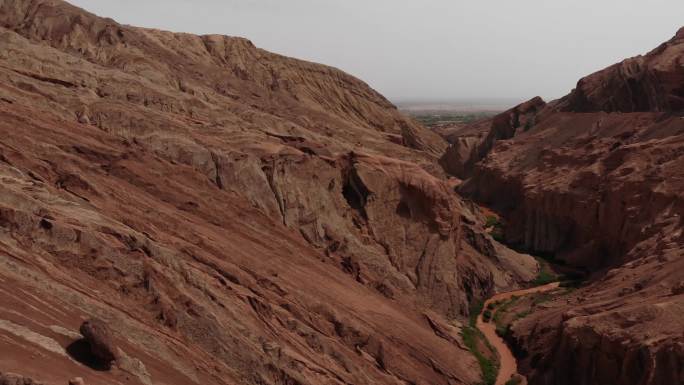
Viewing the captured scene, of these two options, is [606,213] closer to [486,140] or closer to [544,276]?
[544,276]

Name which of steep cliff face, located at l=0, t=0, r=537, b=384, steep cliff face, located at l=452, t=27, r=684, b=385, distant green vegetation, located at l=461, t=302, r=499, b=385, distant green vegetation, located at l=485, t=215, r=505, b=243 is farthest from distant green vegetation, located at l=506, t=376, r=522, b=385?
distant green vegetation, located at l=485, t=215, r=505, b=243

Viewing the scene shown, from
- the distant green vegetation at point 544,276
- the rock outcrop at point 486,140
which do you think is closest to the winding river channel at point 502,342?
the distant green vegetation at point 544,276

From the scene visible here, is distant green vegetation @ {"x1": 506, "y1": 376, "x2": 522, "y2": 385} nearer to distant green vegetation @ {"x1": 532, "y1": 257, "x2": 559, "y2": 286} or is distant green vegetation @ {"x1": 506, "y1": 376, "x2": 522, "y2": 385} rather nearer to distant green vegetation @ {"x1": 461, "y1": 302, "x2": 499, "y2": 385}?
distant green vegetation @ {"x1": 461, "y1": 302, "x2": 499, "y2": 385}

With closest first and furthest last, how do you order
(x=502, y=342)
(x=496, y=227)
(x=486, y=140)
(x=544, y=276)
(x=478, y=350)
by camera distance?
(x=478, y=350) → (x=502, y=342) → (x=544, y=276) → (x=496, y=227) → (x=486, y=140)

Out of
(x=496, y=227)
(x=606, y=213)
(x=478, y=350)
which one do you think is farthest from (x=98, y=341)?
(x=496, y=227)

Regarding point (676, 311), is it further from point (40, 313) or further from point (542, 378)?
point (40, 313)

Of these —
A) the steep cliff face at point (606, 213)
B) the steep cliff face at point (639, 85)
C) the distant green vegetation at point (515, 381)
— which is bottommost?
the distant green vegetation at point (515, 381)

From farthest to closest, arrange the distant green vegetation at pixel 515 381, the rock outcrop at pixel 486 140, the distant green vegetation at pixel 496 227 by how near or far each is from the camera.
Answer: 1. the rock outcrop at pixel 486 140
2. the distant green vegetation at pixel 496 227
3. the distant green vegetation at pixel 515 381

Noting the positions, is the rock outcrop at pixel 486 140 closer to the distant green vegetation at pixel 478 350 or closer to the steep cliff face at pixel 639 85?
the steep cliff face at pixel 639 85
